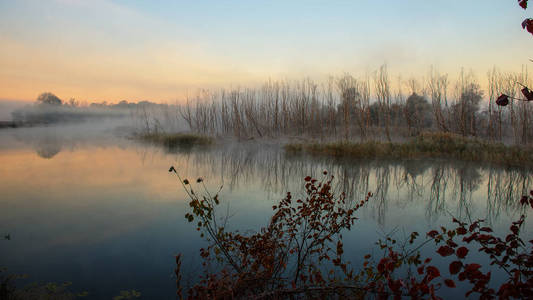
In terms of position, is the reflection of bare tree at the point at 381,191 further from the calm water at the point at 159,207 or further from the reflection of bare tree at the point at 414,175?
the reflection of bare tree at the point at 414,175

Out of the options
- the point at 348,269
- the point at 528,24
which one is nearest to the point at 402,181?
the point at 348,269

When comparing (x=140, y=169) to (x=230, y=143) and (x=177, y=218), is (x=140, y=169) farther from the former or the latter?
(x=230, y=143)

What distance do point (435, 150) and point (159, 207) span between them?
9.98 meters

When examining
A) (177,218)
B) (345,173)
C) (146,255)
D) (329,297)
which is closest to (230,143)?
(345,173)

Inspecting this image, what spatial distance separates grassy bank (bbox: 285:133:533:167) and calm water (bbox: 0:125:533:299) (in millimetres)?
1432

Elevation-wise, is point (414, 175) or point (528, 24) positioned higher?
point (528, 24)

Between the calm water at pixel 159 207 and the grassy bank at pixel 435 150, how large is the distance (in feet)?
4.70

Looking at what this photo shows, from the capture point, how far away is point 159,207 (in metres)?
4.87

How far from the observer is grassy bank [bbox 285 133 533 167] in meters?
9.76

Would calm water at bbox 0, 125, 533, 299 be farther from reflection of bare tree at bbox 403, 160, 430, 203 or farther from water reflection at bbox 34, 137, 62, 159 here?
water reflection at bbox 34, 137, 62, 159

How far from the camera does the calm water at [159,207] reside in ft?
9.51

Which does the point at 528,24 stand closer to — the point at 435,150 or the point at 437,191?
the point at 437,191

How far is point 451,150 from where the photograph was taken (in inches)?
432

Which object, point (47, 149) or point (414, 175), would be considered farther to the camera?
point (47, 149)
